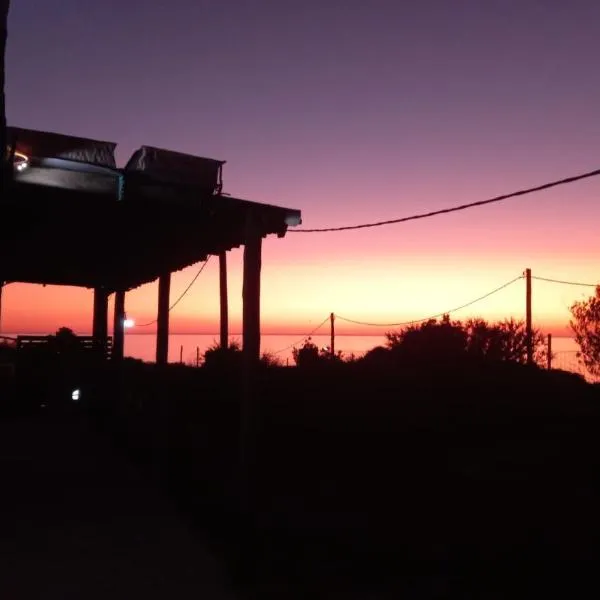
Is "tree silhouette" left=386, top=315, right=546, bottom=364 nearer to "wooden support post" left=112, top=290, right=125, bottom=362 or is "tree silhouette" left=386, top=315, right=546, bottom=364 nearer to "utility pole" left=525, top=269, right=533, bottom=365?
"utility pole" left=525, top=269, right=533, bottom=365

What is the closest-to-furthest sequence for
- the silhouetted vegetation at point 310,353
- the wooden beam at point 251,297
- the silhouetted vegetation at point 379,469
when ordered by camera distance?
the silhouetted vegetation at point 379,469, the wooden beam at point 251,297, the silhouetted vegetation at point 310,353

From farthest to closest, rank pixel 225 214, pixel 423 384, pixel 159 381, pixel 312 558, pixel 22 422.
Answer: pixel 22 422
pixel 423 384
pixel 159 381
pixel 225 214
pixel 312 558

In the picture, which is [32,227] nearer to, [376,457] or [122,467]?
[122,467]

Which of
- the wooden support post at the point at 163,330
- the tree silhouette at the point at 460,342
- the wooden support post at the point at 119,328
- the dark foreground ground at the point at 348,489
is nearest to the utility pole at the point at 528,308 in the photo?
the tree silhouette at the point at 460,342

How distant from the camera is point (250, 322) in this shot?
8336 millimetres

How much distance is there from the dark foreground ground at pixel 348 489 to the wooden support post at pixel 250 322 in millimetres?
184

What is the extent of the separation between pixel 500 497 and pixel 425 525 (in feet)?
3.24

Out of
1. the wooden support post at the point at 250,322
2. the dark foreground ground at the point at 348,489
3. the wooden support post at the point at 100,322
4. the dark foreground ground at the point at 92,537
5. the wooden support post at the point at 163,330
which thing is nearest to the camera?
the dark foreground ground at the point at 92,537

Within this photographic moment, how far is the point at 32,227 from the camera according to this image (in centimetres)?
1029

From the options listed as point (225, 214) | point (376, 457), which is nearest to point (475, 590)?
point (376, 457)

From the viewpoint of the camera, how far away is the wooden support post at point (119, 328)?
18.3 m

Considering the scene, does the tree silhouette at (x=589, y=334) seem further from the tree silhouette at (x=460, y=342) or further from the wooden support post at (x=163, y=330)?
the wooden support post at (x=163, y=330)

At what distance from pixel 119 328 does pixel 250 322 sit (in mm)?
10749

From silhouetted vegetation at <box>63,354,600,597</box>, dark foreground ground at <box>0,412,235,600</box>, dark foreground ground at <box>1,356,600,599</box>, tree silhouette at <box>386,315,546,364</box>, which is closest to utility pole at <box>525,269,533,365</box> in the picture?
tree silhouette at <box>386,315,546,364</box>
